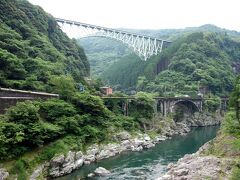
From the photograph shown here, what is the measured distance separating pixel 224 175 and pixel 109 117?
23.7 meters

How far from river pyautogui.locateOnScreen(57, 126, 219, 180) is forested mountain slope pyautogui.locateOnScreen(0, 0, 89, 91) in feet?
47.5

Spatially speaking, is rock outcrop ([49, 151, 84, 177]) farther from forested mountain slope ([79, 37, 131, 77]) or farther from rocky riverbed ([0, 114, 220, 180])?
forested mountain slope ([79, 37, 131, 77])

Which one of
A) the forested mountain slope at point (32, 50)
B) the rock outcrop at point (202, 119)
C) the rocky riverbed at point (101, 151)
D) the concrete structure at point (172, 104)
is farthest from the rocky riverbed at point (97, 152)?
the rock outcrop at point (202, 119)

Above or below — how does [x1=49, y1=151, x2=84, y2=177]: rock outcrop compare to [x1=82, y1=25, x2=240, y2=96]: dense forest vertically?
below

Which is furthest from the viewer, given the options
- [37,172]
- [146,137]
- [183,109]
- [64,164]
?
[183,109]

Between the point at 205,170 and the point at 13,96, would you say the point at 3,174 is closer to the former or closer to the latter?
the point at 13,96

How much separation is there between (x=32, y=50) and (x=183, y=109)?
36.9 metres

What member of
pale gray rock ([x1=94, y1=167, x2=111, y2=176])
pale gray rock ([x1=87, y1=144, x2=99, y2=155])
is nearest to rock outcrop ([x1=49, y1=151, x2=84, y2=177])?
pale gray rock ([x1=94, y1=167, x2=111, y2=176])

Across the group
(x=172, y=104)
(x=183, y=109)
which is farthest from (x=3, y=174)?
(x=183, y=109)

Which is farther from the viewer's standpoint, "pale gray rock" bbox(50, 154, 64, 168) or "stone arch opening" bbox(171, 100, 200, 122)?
"stone arch opening" bbox(171, 100, 200, 122)

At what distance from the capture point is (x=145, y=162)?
3853cm

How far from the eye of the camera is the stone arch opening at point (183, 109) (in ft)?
239

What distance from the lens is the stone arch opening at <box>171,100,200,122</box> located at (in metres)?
72.8

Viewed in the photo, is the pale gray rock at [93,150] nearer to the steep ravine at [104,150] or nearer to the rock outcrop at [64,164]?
the steep ravine at [104,150]
